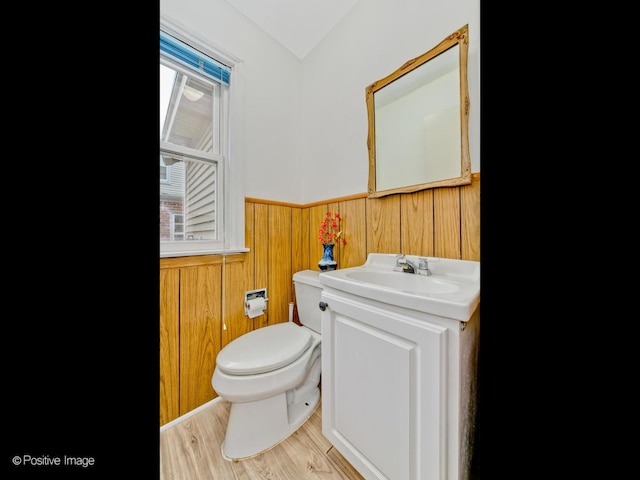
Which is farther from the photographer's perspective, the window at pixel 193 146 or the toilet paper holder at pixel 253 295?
the toilet paper holder at pixel 253 295

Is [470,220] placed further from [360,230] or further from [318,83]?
[318,83]

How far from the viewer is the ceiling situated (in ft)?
4.43

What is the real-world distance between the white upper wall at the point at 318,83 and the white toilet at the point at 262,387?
2.92 ft

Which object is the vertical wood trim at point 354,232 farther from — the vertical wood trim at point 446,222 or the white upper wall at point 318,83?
the vertical wood trim at point 446,222

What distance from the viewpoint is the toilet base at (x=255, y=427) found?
0.97 m

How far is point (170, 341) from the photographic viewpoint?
3.68 ft

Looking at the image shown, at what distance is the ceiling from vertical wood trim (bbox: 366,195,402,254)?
3.93 feet

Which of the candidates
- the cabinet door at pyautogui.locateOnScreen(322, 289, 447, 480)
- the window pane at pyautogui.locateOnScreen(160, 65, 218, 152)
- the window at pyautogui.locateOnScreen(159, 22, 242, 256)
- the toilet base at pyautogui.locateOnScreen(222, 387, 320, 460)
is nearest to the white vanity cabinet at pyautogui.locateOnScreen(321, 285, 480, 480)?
the cabinet door at pyautogui.locateOnScreen(322, 289, 447, 480)

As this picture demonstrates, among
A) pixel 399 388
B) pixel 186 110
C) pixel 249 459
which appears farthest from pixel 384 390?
pixel 186 110

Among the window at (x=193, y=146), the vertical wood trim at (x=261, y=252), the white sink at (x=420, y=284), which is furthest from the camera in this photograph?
the vertical wood trim at (x=261, y=252)

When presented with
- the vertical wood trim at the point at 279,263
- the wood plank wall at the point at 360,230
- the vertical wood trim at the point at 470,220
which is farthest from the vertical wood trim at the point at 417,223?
the vertical wood trim at the point at 279,263

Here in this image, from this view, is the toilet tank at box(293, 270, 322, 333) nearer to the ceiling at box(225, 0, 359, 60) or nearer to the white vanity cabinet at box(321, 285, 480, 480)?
the white vanity cabinet at box(321, 285, 480, 480)
